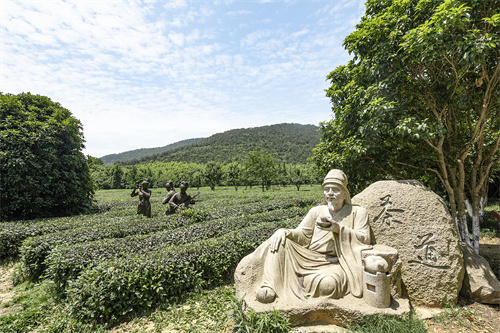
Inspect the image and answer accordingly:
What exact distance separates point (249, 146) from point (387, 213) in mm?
87887

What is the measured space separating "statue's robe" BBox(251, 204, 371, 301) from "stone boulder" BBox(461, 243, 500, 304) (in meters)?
1.98

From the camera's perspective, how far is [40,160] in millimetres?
9297

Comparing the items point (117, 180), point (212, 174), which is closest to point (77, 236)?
point (212, 174)

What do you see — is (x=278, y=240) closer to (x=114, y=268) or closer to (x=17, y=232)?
(x=114, y=268)

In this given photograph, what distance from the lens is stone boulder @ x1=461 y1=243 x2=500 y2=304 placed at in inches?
147

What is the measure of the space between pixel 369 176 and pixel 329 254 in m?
3.68

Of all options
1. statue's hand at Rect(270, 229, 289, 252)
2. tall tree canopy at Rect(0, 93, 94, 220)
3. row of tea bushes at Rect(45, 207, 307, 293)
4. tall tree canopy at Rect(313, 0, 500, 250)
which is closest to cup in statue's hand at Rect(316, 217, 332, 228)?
statue's hand at Rect(270, 229, 289, 252)

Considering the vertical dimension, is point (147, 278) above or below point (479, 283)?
above

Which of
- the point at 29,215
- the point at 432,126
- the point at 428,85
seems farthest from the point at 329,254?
the point at 29,215

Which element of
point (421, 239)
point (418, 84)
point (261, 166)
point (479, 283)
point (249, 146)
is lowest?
point (479, 283)

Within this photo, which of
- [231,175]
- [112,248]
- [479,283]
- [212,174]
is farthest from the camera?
[231,175]

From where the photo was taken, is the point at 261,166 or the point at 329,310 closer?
the point at 329,310

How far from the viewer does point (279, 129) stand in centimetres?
11550

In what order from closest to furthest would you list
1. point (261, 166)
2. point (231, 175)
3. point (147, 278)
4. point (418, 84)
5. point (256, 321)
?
point (256, 321), point (147, 278), point (418, 84), point (261, 166), point (231, 175)
